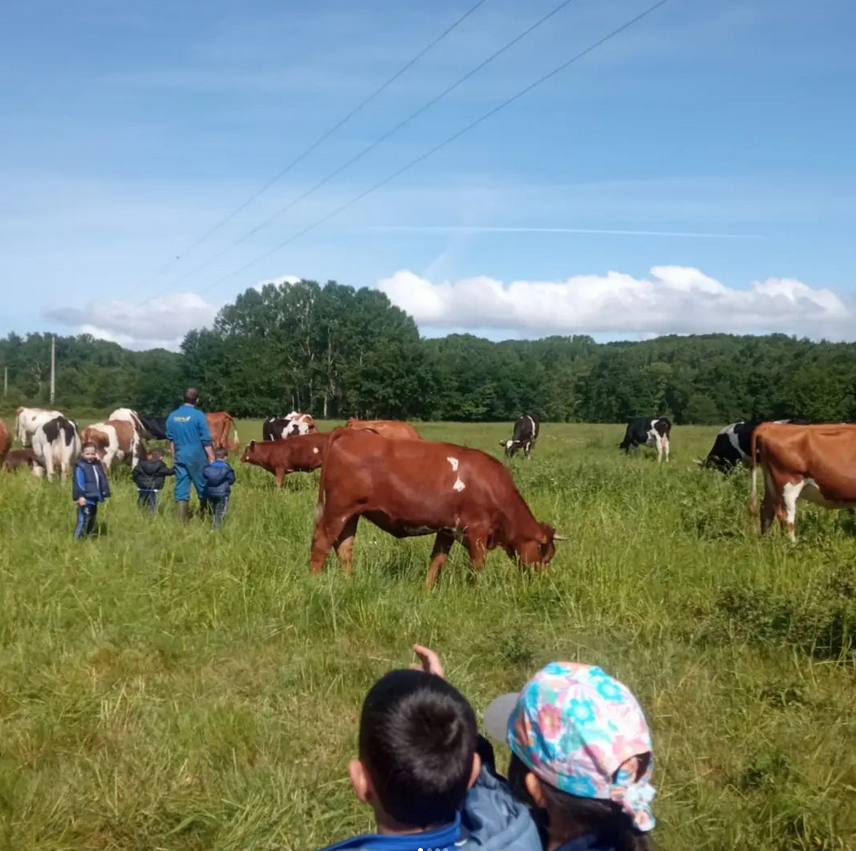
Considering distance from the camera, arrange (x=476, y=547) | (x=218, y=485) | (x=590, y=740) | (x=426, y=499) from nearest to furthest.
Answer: (x=590, y=740), (x=476, y=547), (x=426, y=499), (x=218, y=485)

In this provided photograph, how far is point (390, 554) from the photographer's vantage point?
10062 mm

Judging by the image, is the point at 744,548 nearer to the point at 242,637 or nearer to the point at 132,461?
the point at 242,637

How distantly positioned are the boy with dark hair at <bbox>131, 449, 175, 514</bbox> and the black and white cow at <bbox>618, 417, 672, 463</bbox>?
23514 mm

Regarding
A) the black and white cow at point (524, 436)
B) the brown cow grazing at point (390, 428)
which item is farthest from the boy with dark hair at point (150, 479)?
the black and white cow at point (524, 436)

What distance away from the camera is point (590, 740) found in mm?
2447

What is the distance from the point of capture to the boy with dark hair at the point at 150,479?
13.4m

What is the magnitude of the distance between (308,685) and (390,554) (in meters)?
4.15

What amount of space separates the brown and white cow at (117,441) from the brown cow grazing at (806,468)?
12.7 metres

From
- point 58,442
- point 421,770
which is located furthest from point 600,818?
point 58,442

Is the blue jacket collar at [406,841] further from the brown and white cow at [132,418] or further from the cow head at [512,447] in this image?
the cow head at [512,447]

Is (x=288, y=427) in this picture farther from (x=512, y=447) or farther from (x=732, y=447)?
(x=732, y=447)

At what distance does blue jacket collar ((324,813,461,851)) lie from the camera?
7.22 ft

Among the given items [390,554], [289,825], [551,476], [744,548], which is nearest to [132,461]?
[551,476]

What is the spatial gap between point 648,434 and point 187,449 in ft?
80.4
